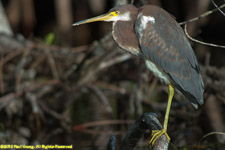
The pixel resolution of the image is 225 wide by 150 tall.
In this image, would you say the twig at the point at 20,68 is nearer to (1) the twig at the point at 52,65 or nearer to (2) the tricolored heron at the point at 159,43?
(1) the twig at the point at 52,65

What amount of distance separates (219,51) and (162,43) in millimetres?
6274

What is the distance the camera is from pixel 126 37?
11.3 feet

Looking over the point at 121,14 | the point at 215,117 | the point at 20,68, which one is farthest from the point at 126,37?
the point at 215,117

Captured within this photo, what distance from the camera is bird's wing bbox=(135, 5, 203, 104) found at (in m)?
Answer: 3.36

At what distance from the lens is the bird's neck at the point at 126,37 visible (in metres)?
3.42

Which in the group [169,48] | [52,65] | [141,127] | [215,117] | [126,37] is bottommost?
[215,117]

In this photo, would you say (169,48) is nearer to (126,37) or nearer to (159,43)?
(159,43)

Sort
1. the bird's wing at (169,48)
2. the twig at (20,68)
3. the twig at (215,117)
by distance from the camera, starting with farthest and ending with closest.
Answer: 1. the twig at (20,68)
2. the twig at (215,117)
3. the bird's wing at (169,48)

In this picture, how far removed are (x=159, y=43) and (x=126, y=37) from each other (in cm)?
29

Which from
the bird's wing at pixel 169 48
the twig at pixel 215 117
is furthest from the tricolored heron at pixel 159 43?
the twig at pixel 215 117

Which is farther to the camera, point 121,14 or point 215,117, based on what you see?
point 215,117

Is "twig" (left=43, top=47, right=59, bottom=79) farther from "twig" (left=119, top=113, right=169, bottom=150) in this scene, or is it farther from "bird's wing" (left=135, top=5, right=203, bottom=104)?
"twig" (left=119, top=113, right=169, bottom=150)

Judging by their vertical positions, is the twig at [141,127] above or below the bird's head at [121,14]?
below

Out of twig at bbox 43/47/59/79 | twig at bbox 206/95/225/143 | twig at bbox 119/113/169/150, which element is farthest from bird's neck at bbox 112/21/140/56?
twig at bbox 43/47/59/79
